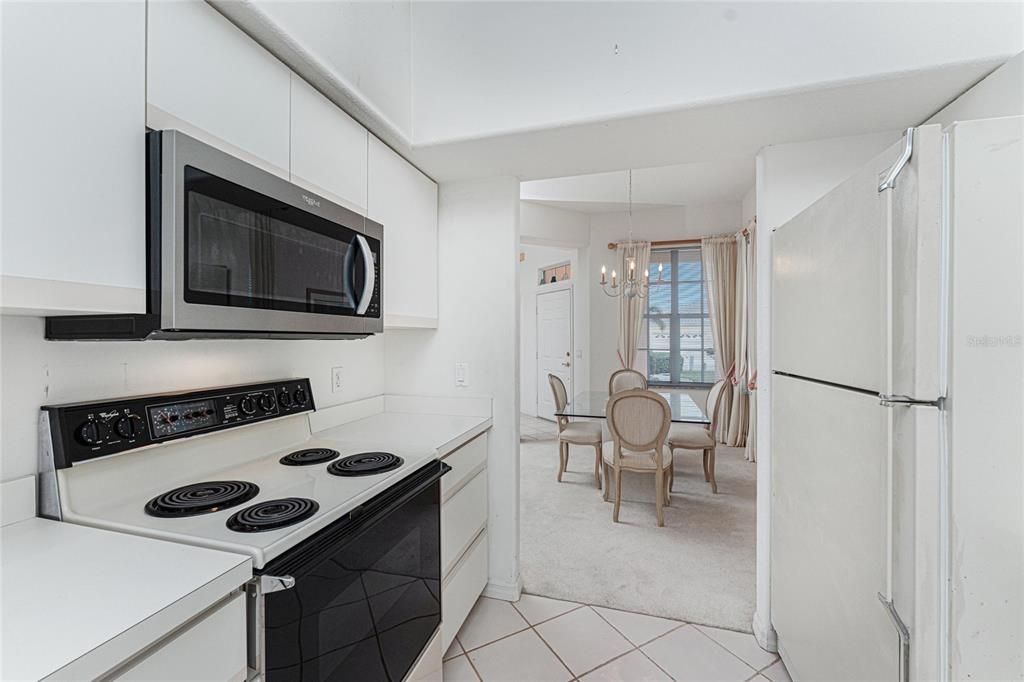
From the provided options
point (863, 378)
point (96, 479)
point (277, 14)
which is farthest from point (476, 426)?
point (277, 14)

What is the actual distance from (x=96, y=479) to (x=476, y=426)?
1357 millimetres

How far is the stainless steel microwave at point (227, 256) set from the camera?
3.30 feet

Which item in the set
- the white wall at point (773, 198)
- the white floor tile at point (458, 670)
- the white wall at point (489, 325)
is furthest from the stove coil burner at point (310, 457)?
the white wall at point (773, 198)

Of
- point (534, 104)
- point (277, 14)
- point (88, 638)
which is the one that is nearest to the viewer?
point (88, 638)

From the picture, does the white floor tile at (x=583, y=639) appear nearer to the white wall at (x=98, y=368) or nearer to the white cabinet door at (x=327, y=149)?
the white wall at (x=98, y=368)

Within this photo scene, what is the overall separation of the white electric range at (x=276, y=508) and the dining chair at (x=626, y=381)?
11.1 ft

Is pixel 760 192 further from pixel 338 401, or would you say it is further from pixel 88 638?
pixel 88 638

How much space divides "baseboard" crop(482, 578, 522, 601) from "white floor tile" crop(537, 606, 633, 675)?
0.24 metres

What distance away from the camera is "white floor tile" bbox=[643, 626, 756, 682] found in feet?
6.10

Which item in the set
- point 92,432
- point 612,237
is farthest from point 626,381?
point 92,432

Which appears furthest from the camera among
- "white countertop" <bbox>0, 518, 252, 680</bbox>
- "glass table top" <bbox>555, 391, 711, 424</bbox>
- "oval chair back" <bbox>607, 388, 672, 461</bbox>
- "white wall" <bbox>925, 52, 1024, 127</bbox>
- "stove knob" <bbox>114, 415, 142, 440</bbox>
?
"glass table top" <bbox>555, 391, 711, 424</bbox>

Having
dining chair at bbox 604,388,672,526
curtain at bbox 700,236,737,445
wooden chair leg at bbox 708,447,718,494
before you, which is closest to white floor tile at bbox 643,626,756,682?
dining chair at bbox 604,388,672,526

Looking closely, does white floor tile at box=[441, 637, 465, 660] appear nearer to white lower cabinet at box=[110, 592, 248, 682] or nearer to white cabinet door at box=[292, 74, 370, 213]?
white lower cabinet at box=[110, 592, 248, 682]

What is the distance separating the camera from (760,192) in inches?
82.1
